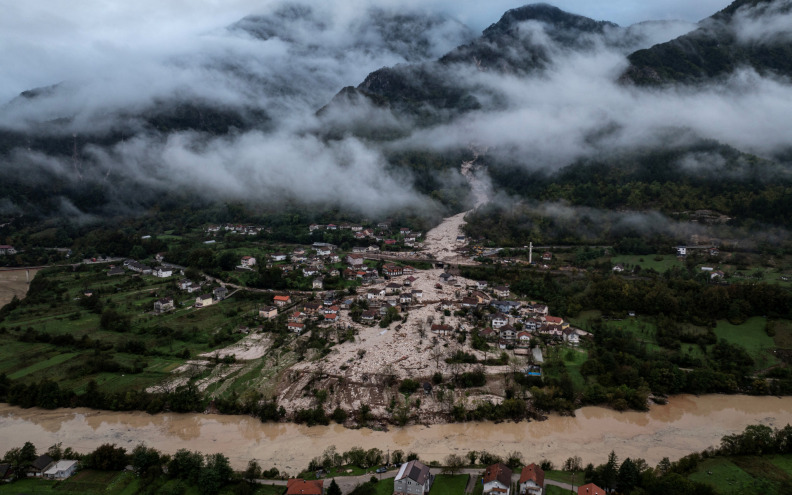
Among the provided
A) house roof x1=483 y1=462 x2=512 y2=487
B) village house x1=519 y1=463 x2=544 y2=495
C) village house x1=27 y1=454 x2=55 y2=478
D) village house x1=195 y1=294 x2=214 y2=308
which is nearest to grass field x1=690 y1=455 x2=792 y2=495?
village house x1=519 y1=463 x2=544 y2=495

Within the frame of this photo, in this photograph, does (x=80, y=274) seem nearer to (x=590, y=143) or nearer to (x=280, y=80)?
(x=590, y=143)

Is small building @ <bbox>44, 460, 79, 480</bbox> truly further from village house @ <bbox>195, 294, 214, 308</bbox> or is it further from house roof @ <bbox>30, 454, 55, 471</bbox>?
village house @ <bbox>195, 294, 214, 308</bbox>

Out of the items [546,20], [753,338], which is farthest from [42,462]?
[546,20]

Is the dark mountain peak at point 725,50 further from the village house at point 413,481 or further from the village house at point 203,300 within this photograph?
the village house at point 413,481

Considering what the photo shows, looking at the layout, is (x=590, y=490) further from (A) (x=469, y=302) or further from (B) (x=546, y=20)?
(B) (x=546, y=20)

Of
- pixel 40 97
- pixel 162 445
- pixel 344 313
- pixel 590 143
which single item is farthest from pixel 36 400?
pixel 40 97

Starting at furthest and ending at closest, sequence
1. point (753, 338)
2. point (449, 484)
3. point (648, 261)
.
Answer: point (648, 261)
point (753, 338)
point (449, 484)
